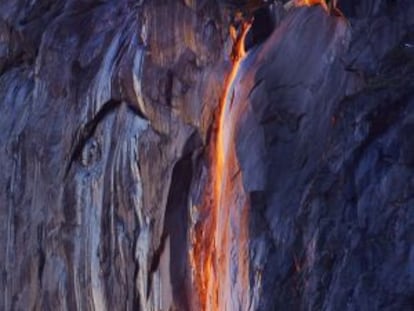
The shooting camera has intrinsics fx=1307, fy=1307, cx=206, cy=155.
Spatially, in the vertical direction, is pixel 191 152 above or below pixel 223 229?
above

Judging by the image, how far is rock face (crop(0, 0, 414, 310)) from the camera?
999 centimetres

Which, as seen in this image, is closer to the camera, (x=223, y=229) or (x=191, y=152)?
(x=223, y=229)

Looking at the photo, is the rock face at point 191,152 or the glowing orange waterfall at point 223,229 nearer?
the rock face at point 191,152

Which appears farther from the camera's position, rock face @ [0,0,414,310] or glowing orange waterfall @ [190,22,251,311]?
glowing orange waterfall @ [190,22,251,311]

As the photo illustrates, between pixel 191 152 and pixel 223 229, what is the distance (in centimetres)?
146

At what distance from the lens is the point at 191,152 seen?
12.8 meters

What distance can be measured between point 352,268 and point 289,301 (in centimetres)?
72

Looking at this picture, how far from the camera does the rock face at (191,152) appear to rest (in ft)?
32.8

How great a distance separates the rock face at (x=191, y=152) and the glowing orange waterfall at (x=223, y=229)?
0.17ft

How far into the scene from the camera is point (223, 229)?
11.5 meters

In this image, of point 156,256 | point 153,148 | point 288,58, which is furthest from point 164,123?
point 288,58

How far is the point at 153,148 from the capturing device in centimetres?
1331

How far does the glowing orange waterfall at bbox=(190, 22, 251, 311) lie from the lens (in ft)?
36.0

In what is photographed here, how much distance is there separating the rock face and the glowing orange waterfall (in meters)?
0.05
